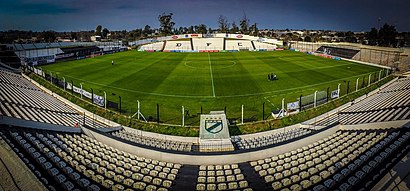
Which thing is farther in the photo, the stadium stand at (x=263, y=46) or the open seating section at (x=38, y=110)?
the stadium stand at (x=263, y=46)

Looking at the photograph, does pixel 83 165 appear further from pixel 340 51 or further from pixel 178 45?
pixel 178 45

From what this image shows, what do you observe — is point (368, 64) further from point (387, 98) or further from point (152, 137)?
point (152, 137)

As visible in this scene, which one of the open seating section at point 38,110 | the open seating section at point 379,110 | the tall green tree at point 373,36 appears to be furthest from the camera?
the tall green tree at point 373,36

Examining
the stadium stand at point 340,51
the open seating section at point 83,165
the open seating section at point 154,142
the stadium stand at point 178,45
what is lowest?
the open seating section at point 154,142

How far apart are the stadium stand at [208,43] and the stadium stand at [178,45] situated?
2.28 m

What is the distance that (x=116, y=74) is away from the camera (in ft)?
145

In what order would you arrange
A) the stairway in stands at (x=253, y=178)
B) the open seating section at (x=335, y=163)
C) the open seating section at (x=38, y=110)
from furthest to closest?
the open seating section at (x=38, y=110) < the stairway in stands at (x=253, y=178) < the open seating section at (x=335, y=163)

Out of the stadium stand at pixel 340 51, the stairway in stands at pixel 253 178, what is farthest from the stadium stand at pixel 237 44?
the stairway in stands at pixel 253 178

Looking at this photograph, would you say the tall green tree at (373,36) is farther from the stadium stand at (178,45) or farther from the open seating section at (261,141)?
the open seating section at (261,141)

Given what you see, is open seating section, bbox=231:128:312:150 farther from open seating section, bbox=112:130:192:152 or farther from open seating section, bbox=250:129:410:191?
open seating section, bbox=112:130:192:152

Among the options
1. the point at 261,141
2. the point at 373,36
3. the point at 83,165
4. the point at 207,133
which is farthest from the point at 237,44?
the point at 83,165

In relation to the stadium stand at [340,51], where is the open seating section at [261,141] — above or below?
below

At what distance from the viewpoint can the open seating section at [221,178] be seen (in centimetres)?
1141

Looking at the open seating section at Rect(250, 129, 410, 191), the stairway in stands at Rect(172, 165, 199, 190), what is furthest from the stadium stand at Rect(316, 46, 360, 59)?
the stairway in stands at Rect(172, 165, 199, 190)
